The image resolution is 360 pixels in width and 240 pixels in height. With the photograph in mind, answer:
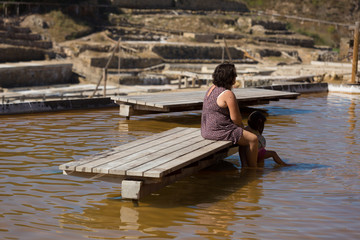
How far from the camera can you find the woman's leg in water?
25.9 ft

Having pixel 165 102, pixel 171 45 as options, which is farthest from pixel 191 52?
pixel 165 102

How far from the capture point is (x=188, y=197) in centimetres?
686

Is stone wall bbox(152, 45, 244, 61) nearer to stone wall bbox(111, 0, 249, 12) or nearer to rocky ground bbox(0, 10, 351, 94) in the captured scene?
rocky ground bbox(0, 10, 351, 94)

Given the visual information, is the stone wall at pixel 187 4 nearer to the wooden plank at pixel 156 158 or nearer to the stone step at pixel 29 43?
the stone step at pixel 29 43

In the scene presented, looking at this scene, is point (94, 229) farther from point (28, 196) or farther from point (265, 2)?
point (265, 2)

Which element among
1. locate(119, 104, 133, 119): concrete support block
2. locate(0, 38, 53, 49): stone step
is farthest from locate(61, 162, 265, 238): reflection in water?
locate(0, 38, 53, 49): stone step

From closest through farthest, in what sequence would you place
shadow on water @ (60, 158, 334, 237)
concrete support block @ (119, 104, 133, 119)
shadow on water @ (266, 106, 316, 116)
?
shadow on water @ (60, 158, 334, 237) < concrete support block @ (119, 104, 133, 119) < shadow on water @ (266, 106, 316, 116)

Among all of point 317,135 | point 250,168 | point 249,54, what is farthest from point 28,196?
point 249,54

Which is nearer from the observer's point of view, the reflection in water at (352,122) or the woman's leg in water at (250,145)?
the woman's leg in water at (250,145)

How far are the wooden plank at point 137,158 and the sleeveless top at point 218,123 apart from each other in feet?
1.08

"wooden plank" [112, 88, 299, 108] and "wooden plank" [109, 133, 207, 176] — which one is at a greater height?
"wooden plank" [112, 88, 299, 108]

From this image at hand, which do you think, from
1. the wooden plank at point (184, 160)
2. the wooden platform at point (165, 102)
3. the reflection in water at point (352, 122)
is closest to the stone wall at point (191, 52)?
the reflection in water at point (352, 122)

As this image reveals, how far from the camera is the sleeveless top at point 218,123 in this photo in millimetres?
7742

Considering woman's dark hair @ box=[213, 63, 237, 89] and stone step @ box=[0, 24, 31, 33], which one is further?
stone step @ box=[0, 24, 31, 33]
